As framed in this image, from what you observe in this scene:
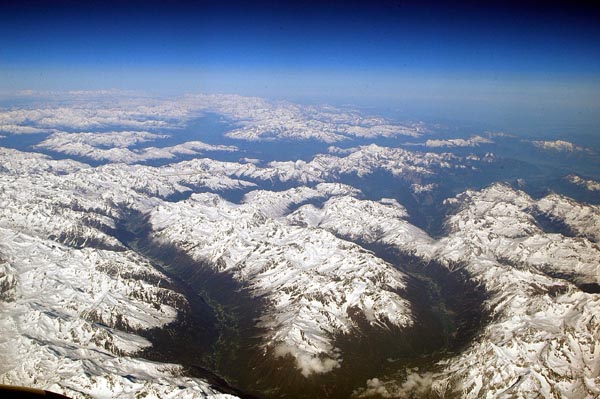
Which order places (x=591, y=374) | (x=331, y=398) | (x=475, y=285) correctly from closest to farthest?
(x=591, y=374), (x=331, y=398), (x=475, y=285)

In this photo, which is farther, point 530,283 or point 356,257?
point 356,257

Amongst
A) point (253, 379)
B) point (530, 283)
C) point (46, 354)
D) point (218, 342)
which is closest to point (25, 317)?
point (46, 354)

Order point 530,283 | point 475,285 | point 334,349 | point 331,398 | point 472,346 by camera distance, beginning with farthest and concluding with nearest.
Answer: point 475,285, point 530,283, point 334,349, point 472,346, point 331,398

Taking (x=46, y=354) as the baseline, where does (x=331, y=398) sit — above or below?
below

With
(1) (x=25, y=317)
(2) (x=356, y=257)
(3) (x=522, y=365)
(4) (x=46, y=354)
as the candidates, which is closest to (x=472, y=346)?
(3) (x=522, y=365)

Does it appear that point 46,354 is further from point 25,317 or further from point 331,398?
point 331,398

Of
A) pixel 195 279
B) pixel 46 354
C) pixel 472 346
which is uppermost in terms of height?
pixel 46 354

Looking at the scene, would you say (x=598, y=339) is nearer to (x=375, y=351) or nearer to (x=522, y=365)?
(x=522, y=365)

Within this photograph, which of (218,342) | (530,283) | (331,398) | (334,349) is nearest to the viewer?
(331,398)

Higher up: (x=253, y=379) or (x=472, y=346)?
(x=472, y=346)
